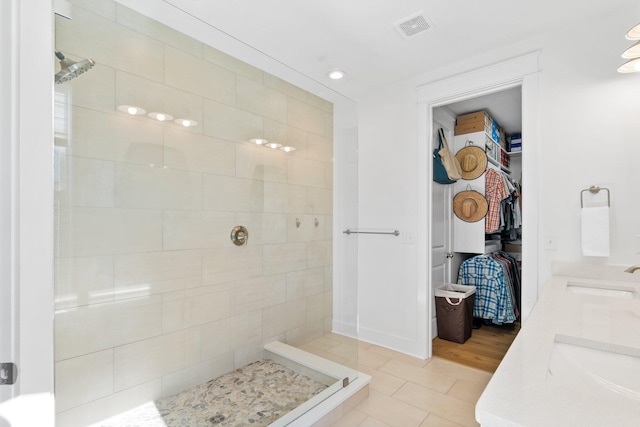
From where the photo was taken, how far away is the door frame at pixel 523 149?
2.14m

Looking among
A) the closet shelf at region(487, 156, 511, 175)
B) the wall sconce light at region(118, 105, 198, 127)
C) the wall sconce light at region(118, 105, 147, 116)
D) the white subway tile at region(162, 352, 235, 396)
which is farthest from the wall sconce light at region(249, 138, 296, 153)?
the closet shelf at region(487, 156, 511, 175)

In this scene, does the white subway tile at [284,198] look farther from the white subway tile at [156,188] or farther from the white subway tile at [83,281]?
the white subway tile at [83,281]

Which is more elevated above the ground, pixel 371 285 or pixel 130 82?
pixel 130 82

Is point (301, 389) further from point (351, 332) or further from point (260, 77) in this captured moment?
point (260, 77)

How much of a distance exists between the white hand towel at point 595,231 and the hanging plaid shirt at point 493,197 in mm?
1315

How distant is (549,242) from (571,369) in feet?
4.97

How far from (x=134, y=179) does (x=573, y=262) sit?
2.59 m

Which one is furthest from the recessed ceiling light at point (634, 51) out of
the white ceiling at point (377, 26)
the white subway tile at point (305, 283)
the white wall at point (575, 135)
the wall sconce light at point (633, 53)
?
the white subway tile at point (305, 283)

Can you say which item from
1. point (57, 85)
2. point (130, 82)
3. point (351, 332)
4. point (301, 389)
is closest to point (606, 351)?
point (301, 389)

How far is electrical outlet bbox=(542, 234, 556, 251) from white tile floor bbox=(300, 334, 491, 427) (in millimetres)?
987

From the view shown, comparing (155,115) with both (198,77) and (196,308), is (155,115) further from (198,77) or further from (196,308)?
(196,308)

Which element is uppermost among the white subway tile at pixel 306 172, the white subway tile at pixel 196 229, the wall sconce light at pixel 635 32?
the wall sconce light at pixel 635 32

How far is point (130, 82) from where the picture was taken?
66.8 inches

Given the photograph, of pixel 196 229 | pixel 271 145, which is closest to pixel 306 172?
pixel 271 145
